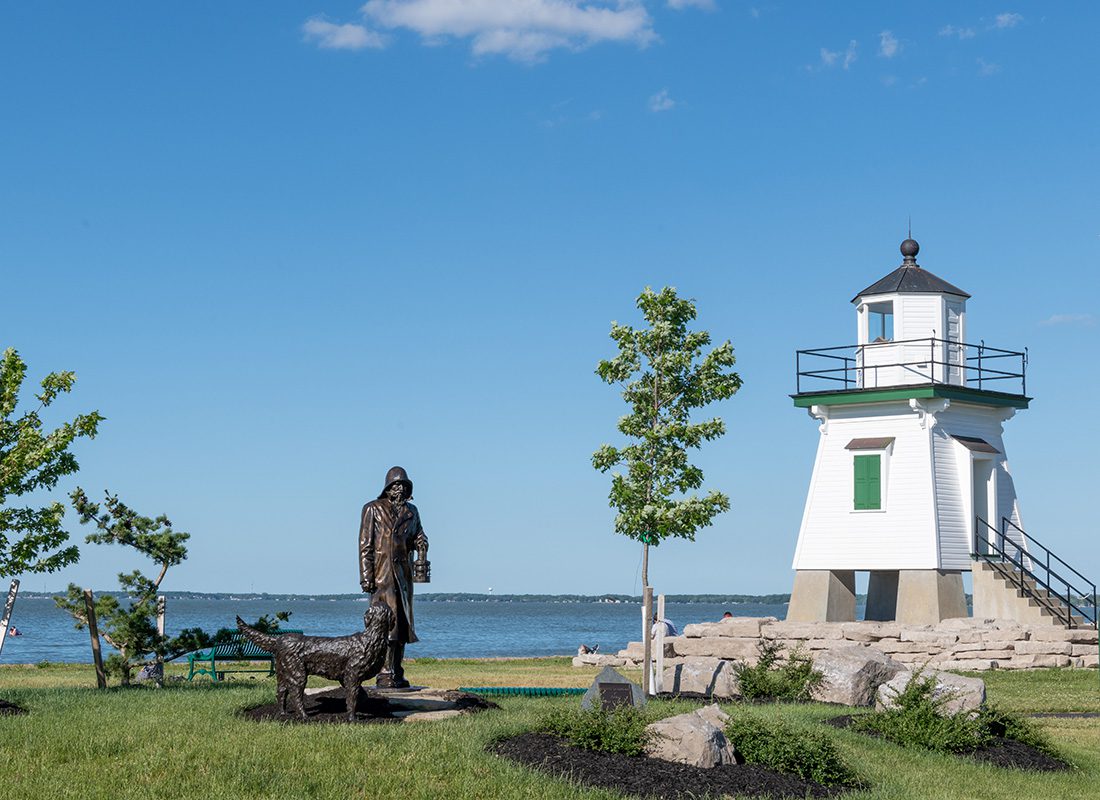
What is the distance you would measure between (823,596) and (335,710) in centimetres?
1989

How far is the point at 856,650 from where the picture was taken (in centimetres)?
2016

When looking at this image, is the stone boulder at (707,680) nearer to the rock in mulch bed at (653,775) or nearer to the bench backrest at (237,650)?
the bench backrest at (237,650)

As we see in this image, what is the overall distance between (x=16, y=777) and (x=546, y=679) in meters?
16.8

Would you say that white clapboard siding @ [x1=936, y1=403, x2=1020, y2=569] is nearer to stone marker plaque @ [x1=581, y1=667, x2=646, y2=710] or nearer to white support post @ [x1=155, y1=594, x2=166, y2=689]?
stone marker plaque @ [x1=581, y1=667, x2=646, y2=710]

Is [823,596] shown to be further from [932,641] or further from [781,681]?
[781,681]

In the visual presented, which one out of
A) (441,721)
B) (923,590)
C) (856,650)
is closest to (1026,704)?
Result: (856,650)

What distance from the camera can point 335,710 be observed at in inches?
591

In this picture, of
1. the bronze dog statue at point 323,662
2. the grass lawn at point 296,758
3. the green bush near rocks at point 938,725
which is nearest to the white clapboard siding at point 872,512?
the grass lawn at point 296,758

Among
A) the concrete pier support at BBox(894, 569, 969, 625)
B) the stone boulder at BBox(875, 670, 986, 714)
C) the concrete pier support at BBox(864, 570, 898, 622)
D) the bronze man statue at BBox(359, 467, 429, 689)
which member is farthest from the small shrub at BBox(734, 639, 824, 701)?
the concrete pier support at BBox(864, 570, 898, 622)

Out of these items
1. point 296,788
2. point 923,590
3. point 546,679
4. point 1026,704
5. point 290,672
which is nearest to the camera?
point 296,788

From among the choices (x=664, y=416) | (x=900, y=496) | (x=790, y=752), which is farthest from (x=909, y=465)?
(x=790, y=752)

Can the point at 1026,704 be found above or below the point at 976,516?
below

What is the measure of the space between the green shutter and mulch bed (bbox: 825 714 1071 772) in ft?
54.6

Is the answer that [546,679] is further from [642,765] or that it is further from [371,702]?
[642,765]
